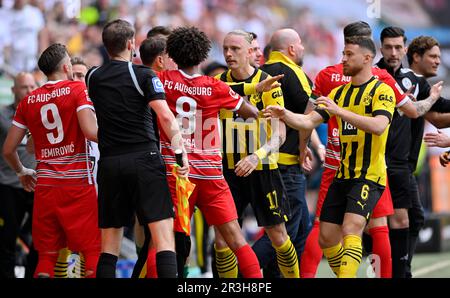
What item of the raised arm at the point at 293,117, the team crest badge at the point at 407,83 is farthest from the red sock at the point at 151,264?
the team crest badge at the point at 407,83

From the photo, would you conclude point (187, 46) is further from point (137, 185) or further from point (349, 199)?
point (349, 199)

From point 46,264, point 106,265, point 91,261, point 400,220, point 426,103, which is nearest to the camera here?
point 106,265

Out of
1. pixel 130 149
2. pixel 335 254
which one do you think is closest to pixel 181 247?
pixel 130 149

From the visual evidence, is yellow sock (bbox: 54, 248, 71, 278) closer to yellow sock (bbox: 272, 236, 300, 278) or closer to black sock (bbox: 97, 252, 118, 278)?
black sock (bbox: 97, 252, 118, 278)

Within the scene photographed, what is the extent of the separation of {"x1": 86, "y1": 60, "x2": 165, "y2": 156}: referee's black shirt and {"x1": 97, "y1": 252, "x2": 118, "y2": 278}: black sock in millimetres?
837

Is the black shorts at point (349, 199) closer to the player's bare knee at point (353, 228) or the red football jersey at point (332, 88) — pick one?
the player's bare knee at point (353, 228)

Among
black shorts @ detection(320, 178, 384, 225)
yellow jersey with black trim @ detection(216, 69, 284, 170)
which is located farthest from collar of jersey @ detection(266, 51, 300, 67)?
black shorts @ detection(320, 178, 384, 225)

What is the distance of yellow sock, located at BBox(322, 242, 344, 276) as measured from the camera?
362 inches

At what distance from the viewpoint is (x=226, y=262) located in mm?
9609

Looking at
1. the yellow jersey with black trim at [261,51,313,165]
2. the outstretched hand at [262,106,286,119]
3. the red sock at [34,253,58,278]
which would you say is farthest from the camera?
the yellow jersey with black trim at [261,51,313,165]

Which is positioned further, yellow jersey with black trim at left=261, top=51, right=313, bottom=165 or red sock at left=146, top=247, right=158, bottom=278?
yellow jersey with black trim at left=261, top=51, right=313, bottom=165

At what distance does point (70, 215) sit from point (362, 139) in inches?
103
